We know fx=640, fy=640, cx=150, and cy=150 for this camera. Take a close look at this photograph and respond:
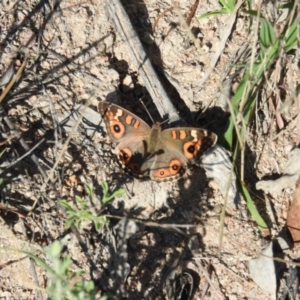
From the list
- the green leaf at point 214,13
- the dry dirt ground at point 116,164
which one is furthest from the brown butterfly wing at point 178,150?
the green leaf at point 214,13

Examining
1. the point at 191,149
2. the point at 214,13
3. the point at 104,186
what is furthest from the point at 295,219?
the point at 214,13

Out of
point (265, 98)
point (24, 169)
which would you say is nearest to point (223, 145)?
point (265, 98)

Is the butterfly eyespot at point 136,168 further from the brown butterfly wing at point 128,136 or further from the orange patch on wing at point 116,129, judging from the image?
the orange patch on wing at point 116,129

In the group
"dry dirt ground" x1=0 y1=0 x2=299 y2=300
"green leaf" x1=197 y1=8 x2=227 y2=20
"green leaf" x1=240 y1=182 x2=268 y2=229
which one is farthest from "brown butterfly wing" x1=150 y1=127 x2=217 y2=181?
"green leaf" x1=197 y1=8 x2=227 y2=20

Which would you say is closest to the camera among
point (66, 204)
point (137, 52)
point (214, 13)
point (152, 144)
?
point (66, 204)

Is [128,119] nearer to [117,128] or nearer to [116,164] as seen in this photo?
[117,128]

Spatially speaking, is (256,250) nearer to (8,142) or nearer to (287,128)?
(287,128)

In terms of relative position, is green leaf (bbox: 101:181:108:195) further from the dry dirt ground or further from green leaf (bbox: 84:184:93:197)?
the dry dirt ground
